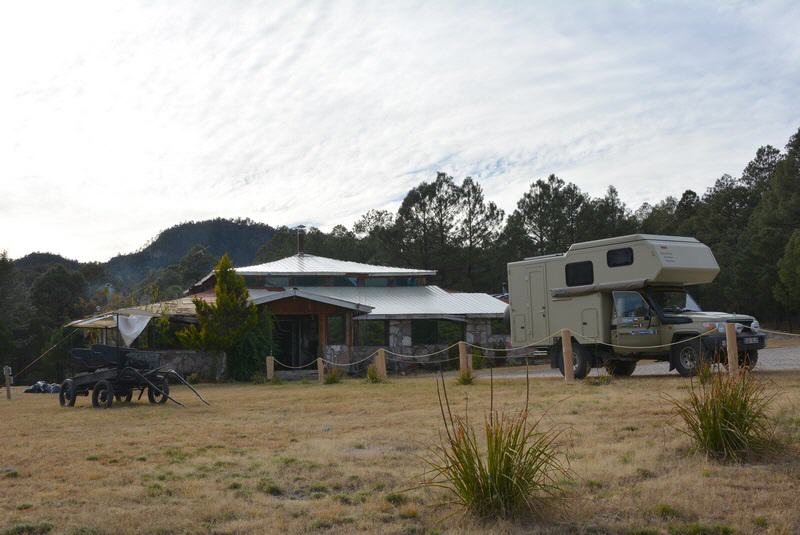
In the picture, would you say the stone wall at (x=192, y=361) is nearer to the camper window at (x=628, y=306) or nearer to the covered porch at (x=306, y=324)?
the covered porch at (x=306, y=324)

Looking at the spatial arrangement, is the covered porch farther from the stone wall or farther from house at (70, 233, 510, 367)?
the stone wall

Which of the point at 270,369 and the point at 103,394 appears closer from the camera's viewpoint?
the point at 103,394

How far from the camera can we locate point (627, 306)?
1553 cm

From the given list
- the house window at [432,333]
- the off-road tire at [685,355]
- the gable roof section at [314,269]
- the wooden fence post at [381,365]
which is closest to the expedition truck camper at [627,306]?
the off-road tire at [685,355]

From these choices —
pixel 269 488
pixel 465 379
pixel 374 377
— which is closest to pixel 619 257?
pixel 465 379

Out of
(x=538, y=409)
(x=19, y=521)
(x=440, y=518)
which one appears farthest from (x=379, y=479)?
(x=538, y=409)

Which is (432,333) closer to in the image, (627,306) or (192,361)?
(192,361)

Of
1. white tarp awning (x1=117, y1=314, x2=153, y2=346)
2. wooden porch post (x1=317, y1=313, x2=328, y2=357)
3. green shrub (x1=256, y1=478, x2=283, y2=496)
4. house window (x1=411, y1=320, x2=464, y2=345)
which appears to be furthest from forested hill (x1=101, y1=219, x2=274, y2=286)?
green shrub (x1=256, y1=478, x2=283, y2=496)

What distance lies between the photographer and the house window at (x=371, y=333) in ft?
99.1

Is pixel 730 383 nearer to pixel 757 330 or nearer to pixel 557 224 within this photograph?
pixel 757 330

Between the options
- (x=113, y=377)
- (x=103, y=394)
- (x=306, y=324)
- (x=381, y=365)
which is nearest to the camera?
(x=113, y=377)

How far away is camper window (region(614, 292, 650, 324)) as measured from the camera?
1532cm

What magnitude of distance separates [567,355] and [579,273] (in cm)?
191

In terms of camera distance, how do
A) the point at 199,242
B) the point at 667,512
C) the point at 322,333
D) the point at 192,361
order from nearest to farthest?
the point at 667,512 → the point at 192,361 → the point at 322,333 → the point at 199,242
